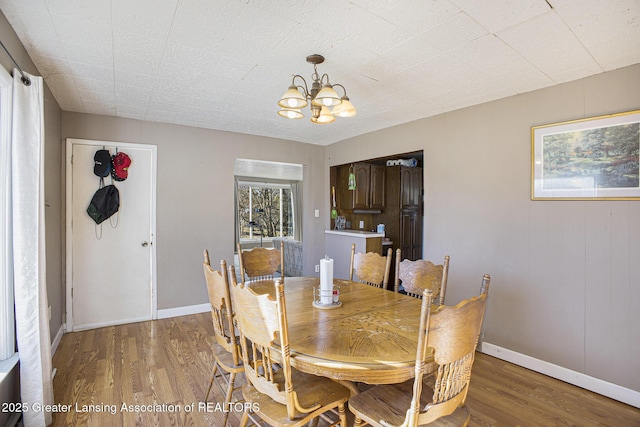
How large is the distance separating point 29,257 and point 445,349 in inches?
94.9

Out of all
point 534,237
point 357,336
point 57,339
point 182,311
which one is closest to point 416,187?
point 534,237

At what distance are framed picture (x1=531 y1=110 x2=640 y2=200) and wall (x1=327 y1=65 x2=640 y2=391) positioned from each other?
0.07 meters

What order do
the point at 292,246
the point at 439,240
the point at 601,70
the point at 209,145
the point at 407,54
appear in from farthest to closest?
the point at 292,246
the point at 209,145
the point at 439,240
the point at 601,70
the point at 407,54

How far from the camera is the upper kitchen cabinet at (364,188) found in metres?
5.14

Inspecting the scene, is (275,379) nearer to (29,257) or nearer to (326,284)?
(326,284)

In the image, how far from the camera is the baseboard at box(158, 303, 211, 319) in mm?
4014

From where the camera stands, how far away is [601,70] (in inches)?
93.4

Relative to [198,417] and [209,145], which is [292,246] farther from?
[198,417]

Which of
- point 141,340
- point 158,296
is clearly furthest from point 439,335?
point 158,296

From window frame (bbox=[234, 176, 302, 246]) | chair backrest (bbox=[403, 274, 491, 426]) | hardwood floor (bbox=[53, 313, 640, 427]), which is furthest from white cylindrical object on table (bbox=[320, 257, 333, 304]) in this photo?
window frame (bbox=[234, 176, 302, 246])

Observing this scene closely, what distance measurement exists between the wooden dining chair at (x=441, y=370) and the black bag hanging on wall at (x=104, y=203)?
3498 millimetres

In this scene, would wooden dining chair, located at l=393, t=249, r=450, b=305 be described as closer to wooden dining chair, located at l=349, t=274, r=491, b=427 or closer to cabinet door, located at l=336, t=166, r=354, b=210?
wooden dining chair, located at l=349, t=274, r=491, b=427

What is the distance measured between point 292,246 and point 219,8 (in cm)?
492

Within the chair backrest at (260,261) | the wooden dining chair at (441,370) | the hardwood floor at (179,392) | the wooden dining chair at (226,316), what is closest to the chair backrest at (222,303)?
the wooden dining chair at (226,316)
